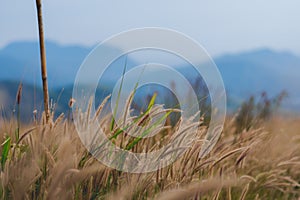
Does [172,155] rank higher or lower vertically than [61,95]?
lower

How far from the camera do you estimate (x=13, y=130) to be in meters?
3.33

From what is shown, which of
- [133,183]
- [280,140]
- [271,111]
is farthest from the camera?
[271,111]

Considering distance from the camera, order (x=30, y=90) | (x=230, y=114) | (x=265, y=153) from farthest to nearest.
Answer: (x=230, y=114), (x=265, y=153), (x=30, y=90)

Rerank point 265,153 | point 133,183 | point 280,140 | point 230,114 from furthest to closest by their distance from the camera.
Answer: point 230,114 < point 280,140 < point 265,153 < point 133,183

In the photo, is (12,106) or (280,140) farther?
(280,140)

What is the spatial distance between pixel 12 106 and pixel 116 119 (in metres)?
0.64

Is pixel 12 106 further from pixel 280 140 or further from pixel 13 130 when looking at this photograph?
pixel 280 140

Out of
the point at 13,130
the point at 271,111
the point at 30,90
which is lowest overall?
the point at 271,111

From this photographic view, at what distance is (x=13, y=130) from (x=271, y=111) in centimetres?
491

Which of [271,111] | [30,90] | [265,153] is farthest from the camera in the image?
[271,111]

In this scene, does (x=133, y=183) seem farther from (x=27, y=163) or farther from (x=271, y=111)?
(x=271, y=111)

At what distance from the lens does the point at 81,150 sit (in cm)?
287

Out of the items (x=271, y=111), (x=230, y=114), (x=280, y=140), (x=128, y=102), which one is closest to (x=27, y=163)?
(x=128, y=102)

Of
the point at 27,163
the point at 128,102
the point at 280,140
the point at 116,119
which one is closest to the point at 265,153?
the point at 280,140
